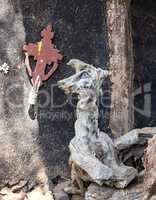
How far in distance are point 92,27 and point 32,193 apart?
1374 millimetres

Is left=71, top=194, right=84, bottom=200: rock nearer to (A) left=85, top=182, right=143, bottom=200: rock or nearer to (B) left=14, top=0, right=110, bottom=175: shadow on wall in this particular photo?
(A) left=85, top=182, right=143, bottom=200: rock

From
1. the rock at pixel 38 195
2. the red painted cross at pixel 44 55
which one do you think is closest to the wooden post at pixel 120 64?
the red painted cross at pixel 44 55

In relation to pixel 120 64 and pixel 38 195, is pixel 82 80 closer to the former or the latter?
pixel 120 64

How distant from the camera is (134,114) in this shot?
203 inches

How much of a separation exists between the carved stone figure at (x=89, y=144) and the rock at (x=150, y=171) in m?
0.23

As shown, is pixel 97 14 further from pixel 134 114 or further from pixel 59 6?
pixel 134 114

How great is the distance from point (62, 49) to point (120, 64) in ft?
1.55

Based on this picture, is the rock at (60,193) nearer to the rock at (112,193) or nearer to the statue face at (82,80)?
the rock at (112,193)

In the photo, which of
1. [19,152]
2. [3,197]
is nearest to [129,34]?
[19,152]

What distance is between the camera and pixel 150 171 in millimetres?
2766

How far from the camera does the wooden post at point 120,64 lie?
4.82 m

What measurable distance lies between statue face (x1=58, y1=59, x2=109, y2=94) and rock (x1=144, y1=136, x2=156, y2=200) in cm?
53

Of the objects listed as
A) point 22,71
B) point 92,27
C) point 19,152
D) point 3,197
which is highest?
point 92,27

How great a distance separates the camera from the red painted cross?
4891mm
